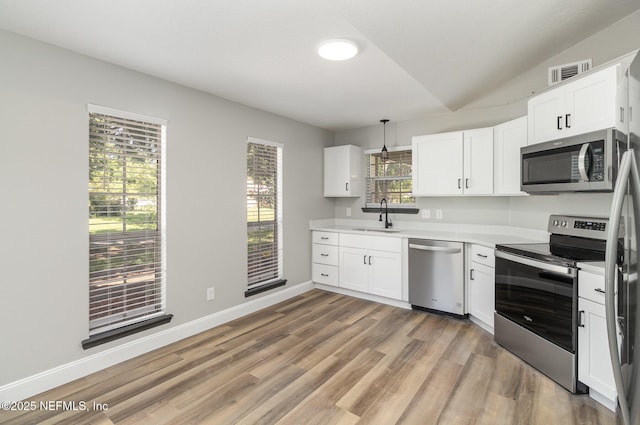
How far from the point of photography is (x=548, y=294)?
7.64 feet

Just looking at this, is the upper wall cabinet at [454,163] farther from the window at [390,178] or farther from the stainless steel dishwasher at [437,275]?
the stainless steel dishwasher at [437,275]

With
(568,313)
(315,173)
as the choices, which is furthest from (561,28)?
(315,173)

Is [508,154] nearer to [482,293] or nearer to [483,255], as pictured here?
[483,255]

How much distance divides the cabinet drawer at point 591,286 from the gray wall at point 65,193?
3113 mm

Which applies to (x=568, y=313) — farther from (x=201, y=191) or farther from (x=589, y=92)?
(x=201, y=191)

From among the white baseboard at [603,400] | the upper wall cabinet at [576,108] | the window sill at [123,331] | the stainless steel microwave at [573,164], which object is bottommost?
the white baseboard at [603,400]

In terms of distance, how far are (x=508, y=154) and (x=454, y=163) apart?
63 centimetres

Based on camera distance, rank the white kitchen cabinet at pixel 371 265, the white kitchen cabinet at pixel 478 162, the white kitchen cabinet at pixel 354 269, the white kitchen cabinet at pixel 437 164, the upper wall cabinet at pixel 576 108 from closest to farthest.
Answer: the upper wall cabinet at pixel 576 108 < the white kitchen cabinet at pixel 478 162 < the white kitchen cabinet at pixel 437 164 < the white kitchen cabinet at pixel 371 265 < the white kitchen cabinet at pixel 354 269

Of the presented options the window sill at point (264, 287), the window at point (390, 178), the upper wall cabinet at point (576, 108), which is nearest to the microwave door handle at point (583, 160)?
the upper wall cabinet at point (576, 108)

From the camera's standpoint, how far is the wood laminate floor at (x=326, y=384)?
1940mm

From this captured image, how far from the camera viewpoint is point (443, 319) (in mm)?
3527

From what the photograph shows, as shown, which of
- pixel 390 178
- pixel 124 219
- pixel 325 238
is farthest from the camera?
pixel 390 178

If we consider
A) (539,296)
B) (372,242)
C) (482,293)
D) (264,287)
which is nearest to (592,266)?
(539,296)

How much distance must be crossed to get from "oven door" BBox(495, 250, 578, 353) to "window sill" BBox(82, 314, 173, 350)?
3052mm
